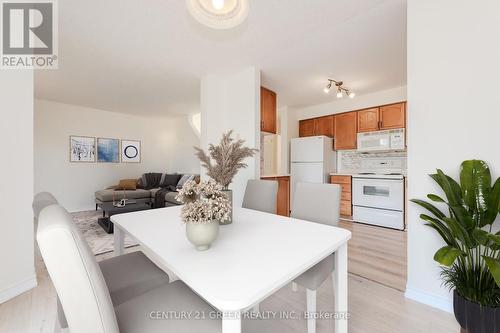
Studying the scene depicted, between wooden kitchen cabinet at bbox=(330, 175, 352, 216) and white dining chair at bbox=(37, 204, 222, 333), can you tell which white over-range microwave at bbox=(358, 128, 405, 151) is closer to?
wooden kitchen cabinet at bbox=(330, 175, 352, 216)

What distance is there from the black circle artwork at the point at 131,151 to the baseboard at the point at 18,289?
435 centimetres

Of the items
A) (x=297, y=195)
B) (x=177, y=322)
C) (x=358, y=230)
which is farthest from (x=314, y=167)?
(x=177, y=322)

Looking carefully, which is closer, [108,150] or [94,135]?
[94,135]

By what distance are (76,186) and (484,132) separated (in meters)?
6.63

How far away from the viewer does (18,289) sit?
5.92 ft

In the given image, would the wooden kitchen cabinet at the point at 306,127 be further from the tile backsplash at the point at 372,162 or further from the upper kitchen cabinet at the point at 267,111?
the upper kitchen cabinet at the point at 267,111

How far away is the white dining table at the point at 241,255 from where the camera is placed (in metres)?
0.64

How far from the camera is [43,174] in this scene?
4.69m

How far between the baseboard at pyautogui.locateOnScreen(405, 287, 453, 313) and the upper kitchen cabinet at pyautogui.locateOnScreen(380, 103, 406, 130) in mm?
2983

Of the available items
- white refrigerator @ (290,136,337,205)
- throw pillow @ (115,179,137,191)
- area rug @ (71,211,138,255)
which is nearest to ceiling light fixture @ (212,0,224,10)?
area rug @ (71,211,138,255)

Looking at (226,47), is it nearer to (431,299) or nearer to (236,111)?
(236,111)

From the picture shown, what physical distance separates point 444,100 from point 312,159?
9.57 feet

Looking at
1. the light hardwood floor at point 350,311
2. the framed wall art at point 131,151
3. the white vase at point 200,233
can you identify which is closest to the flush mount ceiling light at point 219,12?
the white vase at point 200,233

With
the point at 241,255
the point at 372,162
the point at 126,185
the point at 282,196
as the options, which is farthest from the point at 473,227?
the point at 126,185
